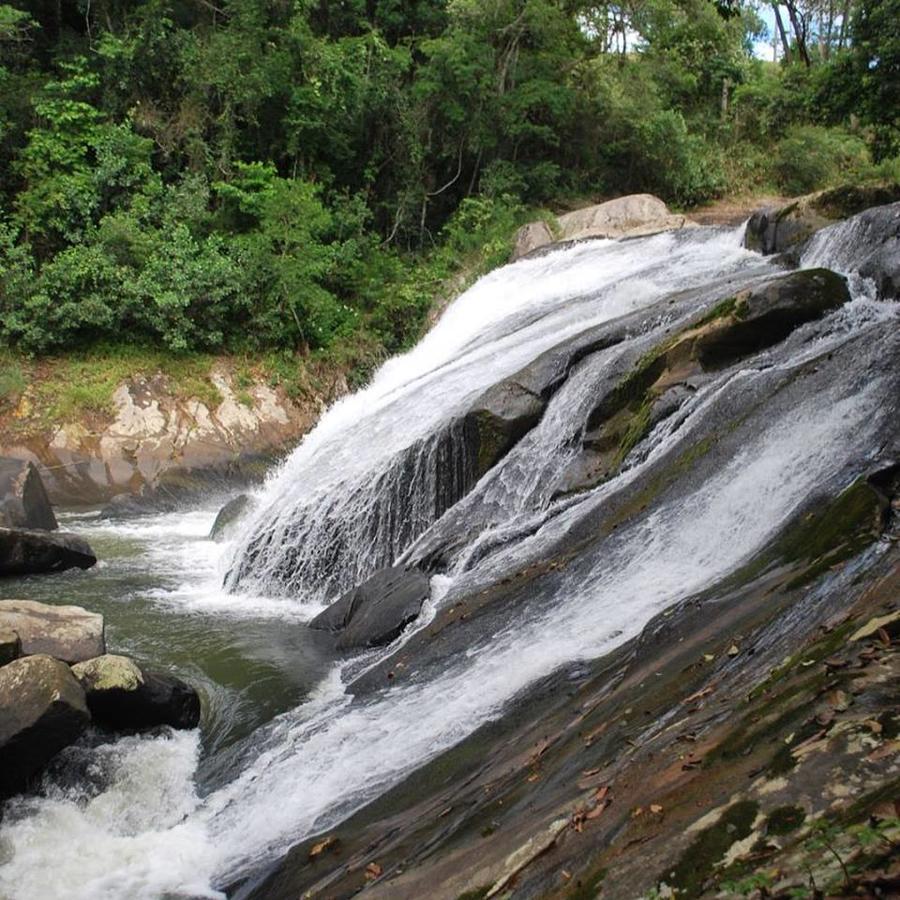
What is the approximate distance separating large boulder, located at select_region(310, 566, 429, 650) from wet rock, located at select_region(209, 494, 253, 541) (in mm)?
3726

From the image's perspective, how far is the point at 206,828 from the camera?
5.51 meters

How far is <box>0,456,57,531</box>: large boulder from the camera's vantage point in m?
11.8

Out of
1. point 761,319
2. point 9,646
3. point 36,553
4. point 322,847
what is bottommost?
point 322,847

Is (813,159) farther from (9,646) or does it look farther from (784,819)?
(784,819)

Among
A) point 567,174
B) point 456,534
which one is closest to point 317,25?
point 567,174

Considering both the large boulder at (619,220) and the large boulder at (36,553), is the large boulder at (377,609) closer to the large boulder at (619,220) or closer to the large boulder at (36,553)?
the large boulder at (36,553)

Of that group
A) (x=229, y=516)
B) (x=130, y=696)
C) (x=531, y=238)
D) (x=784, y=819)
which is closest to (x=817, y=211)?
(x=531, y=238)

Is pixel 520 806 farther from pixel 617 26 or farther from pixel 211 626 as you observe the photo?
pixel 617 26

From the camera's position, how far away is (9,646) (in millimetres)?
6230

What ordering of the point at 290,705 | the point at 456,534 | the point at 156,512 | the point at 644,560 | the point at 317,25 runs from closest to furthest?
the point at 644,560 < the point at 290,705 < the point at 456,534 < the point at 156,512 < the point at 317,25

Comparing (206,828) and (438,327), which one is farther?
(438,327)

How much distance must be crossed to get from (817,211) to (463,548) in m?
8.14

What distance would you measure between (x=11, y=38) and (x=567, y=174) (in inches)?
508

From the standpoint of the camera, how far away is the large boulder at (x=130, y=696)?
6559mm
